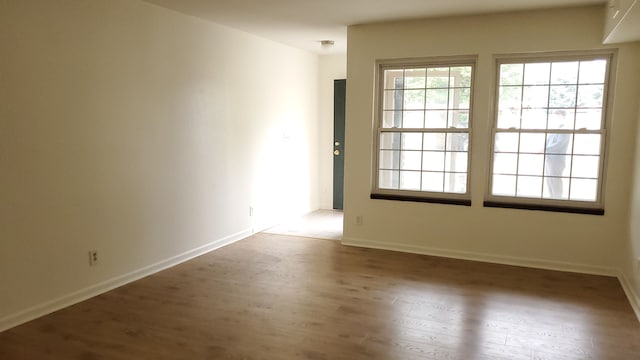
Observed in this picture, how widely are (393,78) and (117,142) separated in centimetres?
279

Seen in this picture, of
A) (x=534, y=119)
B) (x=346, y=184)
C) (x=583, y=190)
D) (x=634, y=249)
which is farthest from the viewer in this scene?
(x=346, y=184)

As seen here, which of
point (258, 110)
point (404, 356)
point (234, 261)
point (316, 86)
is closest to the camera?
point (404, 356)

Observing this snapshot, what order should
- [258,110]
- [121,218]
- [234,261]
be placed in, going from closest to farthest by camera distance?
[121,218] → [234,261] → [258,110]

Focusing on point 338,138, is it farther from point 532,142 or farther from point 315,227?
point 532,142

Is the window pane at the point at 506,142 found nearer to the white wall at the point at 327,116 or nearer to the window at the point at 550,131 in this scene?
the window at the point at 550,131

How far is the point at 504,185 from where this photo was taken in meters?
4.52

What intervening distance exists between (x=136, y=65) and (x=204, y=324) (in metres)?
2.18

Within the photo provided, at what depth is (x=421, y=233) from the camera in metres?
4.80

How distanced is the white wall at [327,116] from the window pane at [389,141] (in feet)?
7.37

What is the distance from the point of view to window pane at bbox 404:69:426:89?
477 centimetres

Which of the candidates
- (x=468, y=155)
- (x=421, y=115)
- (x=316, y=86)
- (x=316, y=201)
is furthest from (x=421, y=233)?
(x=316, y=86)

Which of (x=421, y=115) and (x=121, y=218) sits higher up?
(x=421, y=115)

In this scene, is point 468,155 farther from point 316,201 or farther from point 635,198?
point 316,201

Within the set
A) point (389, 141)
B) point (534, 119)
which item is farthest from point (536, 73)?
point (389, 141)
